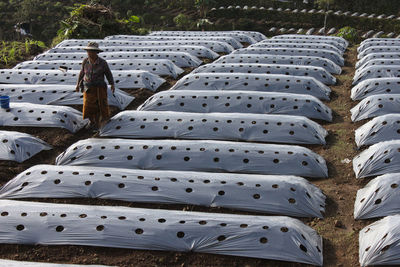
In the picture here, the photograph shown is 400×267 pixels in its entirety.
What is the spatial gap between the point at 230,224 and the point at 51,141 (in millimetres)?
4245

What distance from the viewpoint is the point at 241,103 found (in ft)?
28.8

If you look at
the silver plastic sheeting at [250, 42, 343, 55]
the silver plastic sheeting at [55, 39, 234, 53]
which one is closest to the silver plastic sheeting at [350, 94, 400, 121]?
the silver plastic sheeting at [250, 42, 343, 55]

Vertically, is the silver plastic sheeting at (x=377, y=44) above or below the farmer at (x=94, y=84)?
below

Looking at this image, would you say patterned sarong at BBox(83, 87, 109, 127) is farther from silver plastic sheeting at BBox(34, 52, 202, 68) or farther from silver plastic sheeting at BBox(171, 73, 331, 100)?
silver plastic sheeting at BBox(34, 52, 202, 68)

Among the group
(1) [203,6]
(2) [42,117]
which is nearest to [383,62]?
(2) [42,117]

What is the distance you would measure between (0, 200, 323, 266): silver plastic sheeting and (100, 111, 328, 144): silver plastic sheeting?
2.67 meters

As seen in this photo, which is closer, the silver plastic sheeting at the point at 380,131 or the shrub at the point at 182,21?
the silver plastic sheeting at the point at 380,131

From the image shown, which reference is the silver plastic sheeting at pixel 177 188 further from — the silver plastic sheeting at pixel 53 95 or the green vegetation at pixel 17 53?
the green vegetation at pixel 17 53

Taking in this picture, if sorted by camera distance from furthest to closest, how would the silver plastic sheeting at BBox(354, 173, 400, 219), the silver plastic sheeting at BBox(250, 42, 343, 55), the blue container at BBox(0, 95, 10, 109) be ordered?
the silver plastic sheeting at BBox(250, 42, 343, 55) → the blue container at BBox(0, 95, 10, 109) → the silver plastic sheeting at BBox(354, 173, 400, 219)

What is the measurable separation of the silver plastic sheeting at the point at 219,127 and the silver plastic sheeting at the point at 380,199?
78.8 inches

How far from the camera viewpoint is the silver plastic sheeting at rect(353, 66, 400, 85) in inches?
423

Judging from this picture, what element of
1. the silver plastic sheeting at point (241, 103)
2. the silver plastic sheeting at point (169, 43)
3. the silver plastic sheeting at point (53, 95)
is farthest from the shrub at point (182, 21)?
the silver plastic sheeting at point (241, 103)

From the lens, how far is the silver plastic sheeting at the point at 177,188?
5.50 meters

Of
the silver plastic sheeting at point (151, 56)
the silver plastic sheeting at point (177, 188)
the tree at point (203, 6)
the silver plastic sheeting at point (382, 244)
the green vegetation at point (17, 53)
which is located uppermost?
the silver plastic sheeting at point (382, 244)
